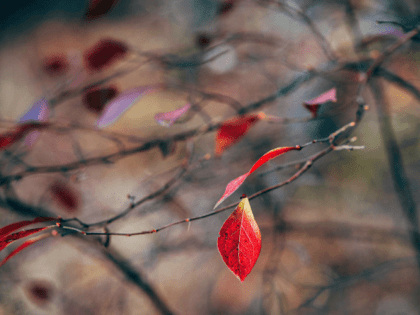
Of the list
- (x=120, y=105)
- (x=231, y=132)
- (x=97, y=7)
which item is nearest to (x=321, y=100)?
(x=231, y=132)

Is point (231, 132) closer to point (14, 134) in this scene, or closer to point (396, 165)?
point (14, 134)

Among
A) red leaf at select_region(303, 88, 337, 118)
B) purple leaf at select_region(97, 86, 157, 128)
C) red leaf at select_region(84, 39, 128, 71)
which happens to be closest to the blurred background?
red leaf at select_region(84, 39, 128, 71)

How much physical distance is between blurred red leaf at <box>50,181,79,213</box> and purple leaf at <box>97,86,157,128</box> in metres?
0.68

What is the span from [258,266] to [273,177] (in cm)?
43

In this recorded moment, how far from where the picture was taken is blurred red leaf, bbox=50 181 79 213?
0.96 meters

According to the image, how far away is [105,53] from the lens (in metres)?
0.55

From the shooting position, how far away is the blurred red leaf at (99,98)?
54 cm

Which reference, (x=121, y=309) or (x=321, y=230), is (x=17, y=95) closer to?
(x=121, y=309)

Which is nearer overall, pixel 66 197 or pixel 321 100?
pixel 321 100

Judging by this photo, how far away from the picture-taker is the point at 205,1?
5.77 feet

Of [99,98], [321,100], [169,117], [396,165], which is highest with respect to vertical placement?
[99,98]

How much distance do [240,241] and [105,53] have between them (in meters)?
0.53

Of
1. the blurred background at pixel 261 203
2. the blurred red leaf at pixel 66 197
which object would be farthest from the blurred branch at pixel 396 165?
the blurred red leaf at pixel 66 197

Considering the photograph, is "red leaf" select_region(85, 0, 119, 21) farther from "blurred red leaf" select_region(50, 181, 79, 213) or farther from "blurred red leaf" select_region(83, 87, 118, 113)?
"blurred red leaf" select_region(50, 181, 79, 213)
